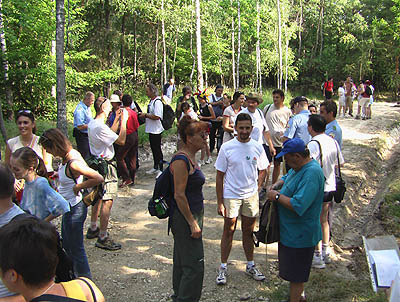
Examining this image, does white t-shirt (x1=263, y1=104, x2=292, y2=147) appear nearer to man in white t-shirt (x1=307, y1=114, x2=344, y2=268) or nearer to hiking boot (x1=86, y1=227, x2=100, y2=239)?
man in white t-shirt (x1=307, y1=114, x2=344, y2=268)

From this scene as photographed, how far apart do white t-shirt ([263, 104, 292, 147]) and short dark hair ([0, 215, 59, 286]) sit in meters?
5.47

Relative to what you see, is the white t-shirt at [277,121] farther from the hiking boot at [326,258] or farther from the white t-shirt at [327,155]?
the hiking boot at [326,258]

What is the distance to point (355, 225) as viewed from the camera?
23.9ft

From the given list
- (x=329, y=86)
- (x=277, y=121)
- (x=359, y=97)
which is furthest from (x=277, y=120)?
(x=329, y=86)

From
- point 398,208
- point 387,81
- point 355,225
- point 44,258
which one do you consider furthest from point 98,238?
point 387,81

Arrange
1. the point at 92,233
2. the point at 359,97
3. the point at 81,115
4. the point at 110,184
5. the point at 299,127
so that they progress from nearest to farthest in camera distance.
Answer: the point at 110,184
the point at 92,233
the point at 299,127
the point at 81,115
the point at 359,97

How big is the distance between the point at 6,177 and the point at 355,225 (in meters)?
6.74

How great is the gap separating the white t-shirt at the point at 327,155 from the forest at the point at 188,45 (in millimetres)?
6613

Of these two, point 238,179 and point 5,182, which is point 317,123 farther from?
point 5,182

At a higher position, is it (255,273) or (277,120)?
(277,120)

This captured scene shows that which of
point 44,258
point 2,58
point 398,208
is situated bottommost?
point 398,208

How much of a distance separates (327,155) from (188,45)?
110 ft

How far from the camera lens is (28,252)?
1647 mm

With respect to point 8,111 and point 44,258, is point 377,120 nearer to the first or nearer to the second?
point 8,111
